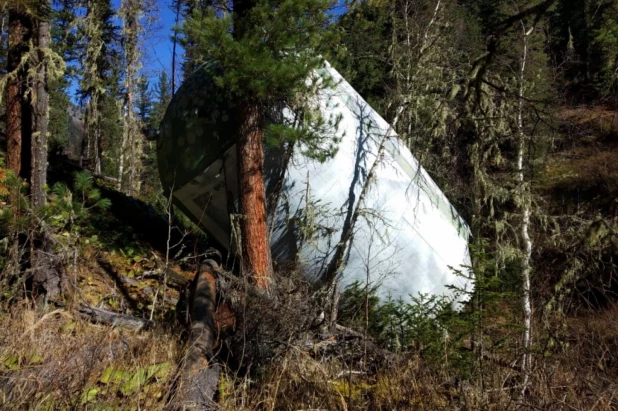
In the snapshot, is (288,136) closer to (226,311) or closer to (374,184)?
(374,184)

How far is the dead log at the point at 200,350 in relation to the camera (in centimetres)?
342

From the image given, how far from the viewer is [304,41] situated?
19.6 ft

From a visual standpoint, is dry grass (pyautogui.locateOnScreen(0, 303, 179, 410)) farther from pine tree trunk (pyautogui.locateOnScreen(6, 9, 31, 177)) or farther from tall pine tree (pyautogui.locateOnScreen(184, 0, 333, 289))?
pine tree trunk (pyautogui.locateOnScreen(6, 9, 31, 177))

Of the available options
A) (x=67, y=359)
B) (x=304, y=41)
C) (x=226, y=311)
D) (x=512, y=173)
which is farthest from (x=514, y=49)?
(x=67, y=359)

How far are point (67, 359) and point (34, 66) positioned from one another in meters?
4.36

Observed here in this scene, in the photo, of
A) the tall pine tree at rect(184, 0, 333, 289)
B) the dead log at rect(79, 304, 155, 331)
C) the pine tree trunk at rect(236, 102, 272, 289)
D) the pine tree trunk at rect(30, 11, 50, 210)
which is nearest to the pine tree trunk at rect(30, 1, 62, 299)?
the pine tree trunk at rect(30, 11, 50, 210)

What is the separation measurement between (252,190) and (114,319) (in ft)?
7.30

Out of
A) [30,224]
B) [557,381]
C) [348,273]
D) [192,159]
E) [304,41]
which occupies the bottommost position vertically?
[557,381]

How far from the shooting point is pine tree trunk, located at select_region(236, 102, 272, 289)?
6.41m

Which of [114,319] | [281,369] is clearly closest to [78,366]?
[281,369]

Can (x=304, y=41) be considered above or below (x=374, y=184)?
above

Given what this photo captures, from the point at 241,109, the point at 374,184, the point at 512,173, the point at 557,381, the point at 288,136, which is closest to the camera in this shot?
the point at 557,381

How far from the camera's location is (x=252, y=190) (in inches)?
255

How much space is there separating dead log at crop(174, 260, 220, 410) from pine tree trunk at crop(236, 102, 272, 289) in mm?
582
